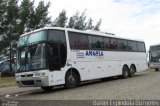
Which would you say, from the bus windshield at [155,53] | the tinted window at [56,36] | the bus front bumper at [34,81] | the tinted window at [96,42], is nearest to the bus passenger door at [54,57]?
the tinted window at [56,36]

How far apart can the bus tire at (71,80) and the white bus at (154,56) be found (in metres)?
22.0

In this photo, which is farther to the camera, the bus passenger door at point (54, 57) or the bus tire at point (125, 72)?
the bus tire at point (125, 72)

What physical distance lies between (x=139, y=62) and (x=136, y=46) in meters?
1.29

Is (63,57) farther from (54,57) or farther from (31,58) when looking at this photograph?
(31,58)

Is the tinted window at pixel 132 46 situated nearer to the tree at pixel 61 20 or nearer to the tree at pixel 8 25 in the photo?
the tree at pixel 8 25

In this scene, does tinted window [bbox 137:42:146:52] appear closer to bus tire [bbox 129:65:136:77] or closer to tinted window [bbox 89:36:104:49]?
bus tire [bbox 129:65:136:77]

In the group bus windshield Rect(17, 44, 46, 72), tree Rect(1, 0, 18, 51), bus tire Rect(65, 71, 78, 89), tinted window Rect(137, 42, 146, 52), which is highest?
tree Rect(1, 0, 18, 51)

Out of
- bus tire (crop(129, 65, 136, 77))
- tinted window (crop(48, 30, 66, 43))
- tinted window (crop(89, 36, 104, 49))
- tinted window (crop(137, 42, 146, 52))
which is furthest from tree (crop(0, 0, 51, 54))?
tinted window (crop(48, 30, 66, 43))

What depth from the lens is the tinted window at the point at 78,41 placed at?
2144 centimetres

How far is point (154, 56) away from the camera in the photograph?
42.7 meters

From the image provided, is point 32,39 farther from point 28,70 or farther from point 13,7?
point 13,7

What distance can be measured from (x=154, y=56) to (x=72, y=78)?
76.6 feet

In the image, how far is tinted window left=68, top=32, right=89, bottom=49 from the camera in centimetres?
2144

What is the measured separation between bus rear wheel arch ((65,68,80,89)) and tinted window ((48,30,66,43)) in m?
1.77
